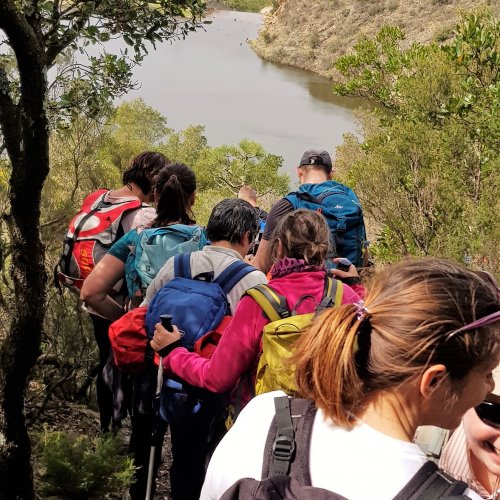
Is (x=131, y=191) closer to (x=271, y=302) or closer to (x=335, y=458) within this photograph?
(x=271, y=302)

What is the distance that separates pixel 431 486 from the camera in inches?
34.5

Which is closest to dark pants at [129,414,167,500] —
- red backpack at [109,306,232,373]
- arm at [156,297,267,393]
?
red backpack at [109,306,232,373]

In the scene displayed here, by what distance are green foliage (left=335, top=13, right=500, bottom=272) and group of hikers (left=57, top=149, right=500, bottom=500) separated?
3.12 meters

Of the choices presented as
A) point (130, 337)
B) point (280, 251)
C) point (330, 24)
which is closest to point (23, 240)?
point (130, 337)

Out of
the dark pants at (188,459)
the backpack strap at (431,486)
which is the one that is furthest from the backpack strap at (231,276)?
the backpack strap at (431,486)

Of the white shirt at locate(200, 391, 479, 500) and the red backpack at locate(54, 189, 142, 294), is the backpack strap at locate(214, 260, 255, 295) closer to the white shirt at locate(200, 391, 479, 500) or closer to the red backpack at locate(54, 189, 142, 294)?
the red backpack at locate(54, 189, 142, 294)

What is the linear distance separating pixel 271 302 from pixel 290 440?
817 mm

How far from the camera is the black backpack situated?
34.5 inches

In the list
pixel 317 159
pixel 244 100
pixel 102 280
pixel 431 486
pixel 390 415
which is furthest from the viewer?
pixel 244 100

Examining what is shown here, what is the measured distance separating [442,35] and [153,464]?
33.4 metres

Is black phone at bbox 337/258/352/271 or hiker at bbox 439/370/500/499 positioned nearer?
hiker at bbox 439/370/500/499

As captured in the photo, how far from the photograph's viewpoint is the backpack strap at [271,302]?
5.85 ft

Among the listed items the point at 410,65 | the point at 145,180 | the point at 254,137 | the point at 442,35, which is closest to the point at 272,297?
the point at 145,180

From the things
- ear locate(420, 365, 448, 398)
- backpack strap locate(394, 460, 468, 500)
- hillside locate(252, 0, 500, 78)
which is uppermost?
hillside locate(252, 0, 500, 78)
